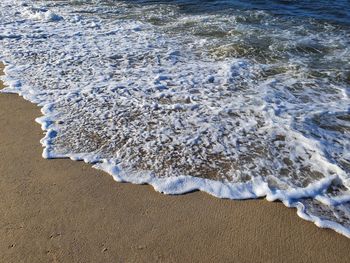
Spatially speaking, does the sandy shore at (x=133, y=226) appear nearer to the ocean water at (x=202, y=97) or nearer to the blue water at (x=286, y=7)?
the ocean water at (x=202, y=97)

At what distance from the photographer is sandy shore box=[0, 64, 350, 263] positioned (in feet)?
9.53

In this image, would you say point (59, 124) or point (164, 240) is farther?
point (59, 124)

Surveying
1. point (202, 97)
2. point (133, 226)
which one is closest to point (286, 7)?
point (202, 97)

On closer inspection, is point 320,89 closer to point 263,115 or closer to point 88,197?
point 263,115

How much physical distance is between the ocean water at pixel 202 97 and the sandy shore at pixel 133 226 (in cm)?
18

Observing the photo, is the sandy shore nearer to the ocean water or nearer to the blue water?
the ocean water

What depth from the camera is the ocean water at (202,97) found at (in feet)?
12.3

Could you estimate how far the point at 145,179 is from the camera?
371cm

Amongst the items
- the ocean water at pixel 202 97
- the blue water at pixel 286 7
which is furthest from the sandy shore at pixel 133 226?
the blue water at pixel 286 7

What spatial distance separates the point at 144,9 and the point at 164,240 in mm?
8493

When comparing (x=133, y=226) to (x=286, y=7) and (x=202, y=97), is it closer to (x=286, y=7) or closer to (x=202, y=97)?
(x=202, y=97)

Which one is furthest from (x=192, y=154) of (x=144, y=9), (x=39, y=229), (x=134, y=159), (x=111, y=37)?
(x=144, y=9)

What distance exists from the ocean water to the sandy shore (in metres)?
0.18

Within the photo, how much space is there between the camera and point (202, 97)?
5.33m
